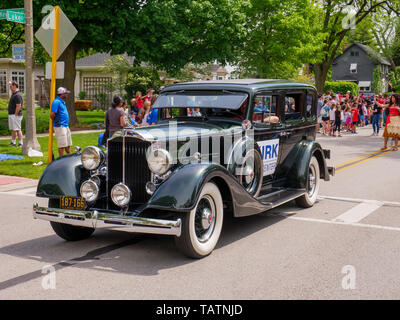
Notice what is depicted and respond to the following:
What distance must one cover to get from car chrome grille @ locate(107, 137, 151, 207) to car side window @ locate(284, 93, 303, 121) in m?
3.07

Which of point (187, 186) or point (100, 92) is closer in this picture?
point (187, 186)

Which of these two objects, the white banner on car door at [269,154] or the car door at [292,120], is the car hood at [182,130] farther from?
the car door at [292,120]

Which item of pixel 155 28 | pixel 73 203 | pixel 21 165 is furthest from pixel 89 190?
pixel 155 28

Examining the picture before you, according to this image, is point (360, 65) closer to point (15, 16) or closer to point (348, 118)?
point (348, 118)

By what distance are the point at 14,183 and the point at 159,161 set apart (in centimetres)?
569

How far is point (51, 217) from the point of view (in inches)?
220

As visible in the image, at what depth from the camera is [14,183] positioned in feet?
33.1

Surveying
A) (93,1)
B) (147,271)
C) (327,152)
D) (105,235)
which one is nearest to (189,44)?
(93,1)

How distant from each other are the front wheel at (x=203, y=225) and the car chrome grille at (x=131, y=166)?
0.67 meters

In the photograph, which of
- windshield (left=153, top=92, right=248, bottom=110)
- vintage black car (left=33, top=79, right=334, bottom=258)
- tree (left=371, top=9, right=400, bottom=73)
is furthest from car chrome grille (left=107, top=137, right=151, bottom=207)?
tree (left=371, top=9, right=400, bottom=73)

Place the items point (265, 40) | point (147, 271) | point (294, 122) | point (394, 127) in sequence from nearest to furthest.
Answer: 1. point (147, 271)
2. point (294, 122)
3. point (394, 127)
4. point (265, 40)

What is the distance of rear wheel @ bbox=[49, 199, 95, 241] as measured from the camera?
6.04 m

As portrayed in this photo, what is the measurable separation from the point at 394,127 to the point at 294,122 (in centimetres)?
1077
